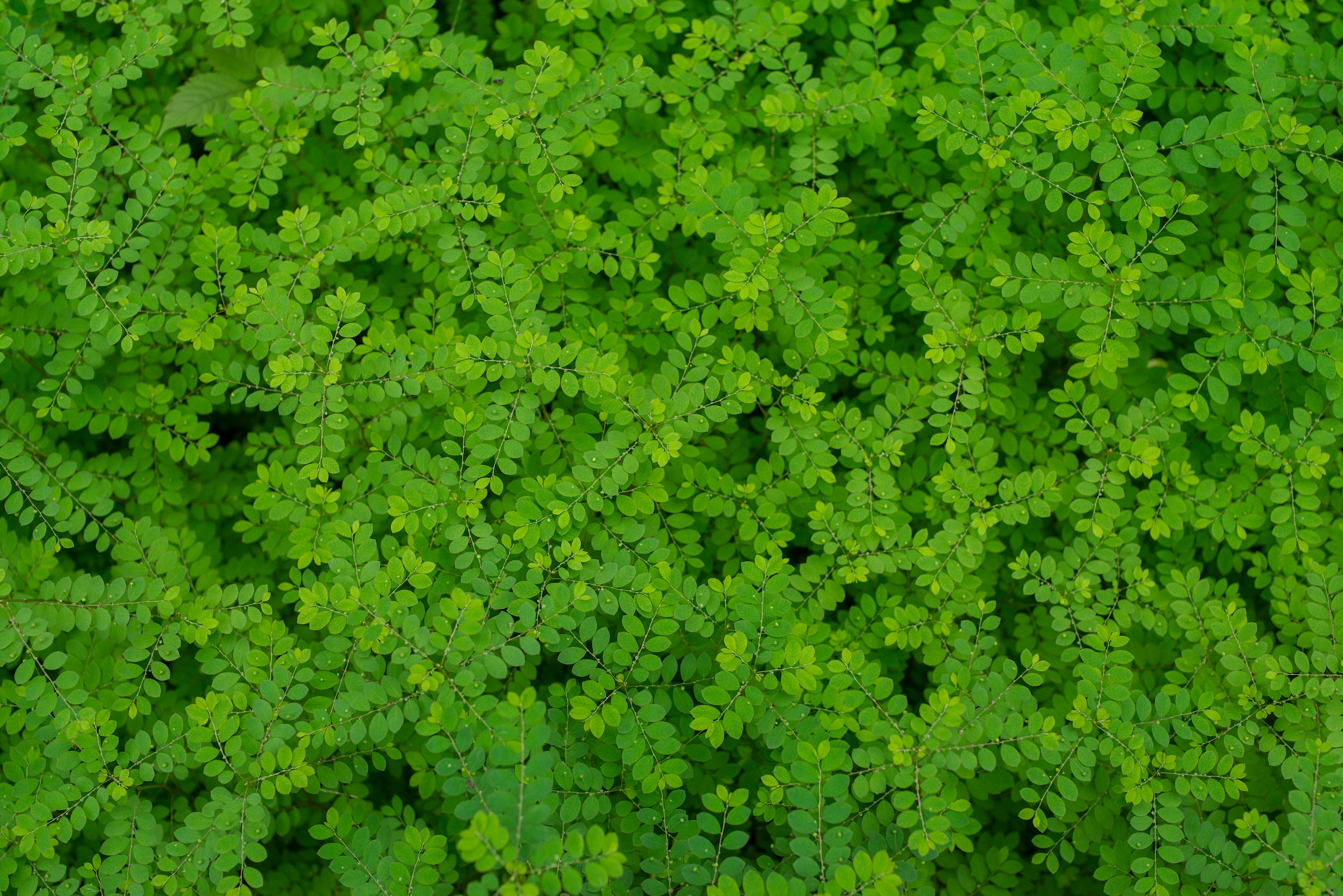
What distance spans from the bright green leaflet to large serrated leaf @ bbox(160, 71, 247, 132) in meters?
0.02

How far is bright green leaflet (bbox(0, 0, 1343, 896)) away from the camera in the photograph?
7.37ft

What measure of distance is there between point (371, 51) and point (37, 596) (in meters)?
1.80

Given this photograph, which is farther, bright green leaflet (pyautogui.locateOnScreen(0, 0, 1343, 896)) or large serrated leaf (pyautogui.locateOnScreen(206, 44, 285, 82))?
large serrated leaf (pyautogui.locateOnScreen(206, 44, 285, 82))

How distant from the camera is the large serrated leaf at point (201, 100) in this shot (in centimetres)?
280

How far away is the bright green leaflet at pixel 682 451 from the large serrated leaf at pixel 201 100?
19mm

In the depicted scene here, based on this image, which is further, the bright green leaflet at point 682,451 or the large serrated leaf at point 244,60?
the large serrated leaf at point 244,60

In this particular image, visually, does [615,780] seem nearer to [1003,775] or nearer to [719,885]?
[719,885]

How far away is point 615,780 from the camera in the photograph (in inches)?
92.4

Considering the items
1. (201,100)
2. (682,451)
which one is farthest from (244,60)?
(682,451)

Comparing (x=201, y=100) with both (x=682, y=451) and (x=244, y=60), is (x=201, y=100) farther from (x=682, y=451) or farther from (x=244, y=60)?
(x=682, y=451)

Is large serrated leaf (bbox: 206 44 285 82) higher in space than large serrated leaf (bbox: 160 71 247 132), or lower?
higher

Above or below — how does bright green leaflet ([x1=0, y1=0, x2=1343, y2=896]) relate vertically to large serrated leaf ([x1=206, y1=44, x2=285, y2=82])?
below

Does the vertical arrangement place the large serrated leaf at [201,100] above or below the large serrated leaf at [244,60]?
below

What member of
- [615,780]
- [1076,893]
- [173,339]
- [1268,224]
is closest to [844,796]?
[615,780]
